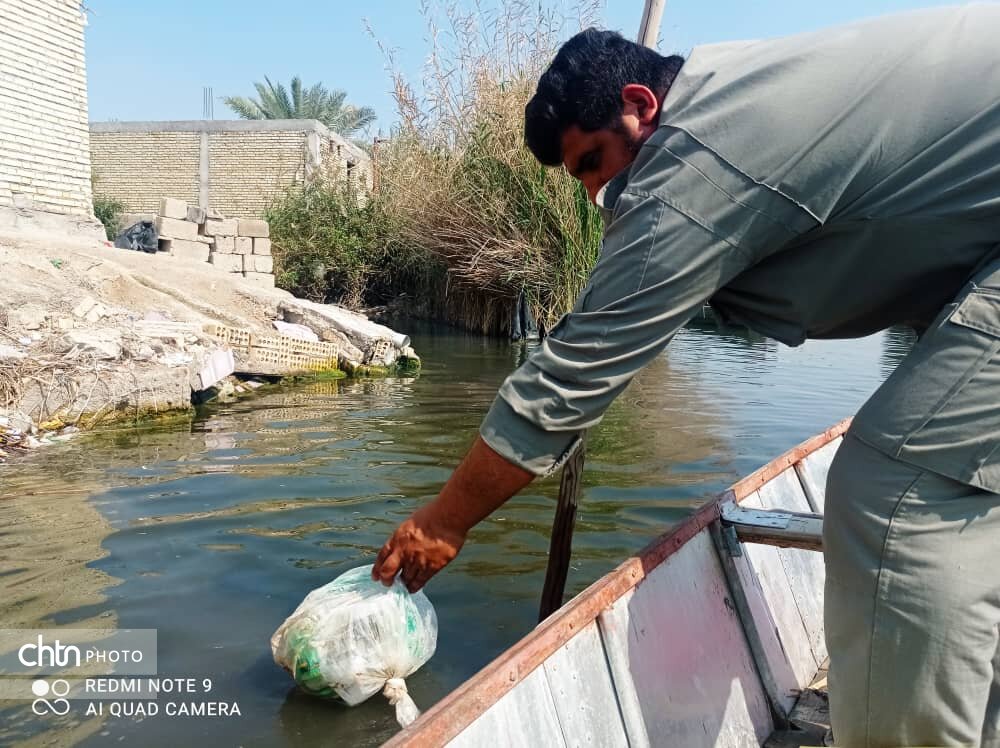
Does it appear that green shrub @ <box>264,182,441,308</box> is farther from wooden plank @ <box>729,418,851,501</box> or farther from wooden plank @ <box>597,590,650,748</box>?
wooden plank @ <box>597,590,650,748</box>

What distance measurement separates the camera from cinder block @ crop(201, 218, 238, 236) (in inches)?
620

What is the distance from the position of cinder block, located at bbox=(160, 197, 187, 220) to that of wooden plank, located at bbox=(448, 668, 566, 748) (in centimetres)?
1481

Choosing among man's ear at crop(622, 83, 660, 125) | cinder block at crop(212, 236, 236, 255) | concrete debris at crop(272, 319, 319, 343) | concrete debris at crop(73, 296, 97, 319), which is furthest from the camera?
cinder block at crop(212, 236, 236, 255)

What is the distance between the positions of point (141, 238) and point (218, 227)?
1.78 m

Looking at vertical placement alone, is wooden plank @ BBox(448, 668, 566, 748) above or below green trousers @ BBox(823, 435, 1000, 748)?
below

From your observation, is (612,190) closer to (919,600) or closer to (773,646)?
(919,600)

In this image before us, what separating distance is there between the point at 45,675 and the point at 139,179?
2592 centimetres

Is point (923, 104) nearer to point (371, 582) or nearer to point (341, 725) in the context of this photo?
point (371, 582)

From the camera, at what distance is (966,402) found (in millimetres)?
1347

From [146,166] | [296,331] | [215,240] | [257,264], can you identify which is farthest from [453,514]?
[146,166]

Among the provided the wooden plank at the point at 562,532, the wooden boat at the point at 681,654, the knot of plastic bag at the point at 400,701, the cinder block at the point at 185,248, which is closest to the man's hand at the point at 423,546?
the wooden boat at the point at 681,654

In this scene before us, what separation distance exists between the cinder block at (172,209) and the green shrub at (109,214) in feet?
32.0

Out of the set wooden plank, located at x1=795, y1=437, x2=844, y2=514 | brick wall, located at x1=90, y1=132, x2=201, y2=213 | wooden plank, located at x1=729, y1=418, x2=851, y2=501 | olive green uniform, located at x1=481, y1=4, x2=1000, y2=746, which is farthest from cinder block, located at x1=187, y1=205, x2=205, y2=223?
olive green uniform, located at x1=481, y1=4, x2=1000, y2=746

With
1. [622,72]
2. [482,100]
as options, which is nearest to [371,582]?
[622,72]
